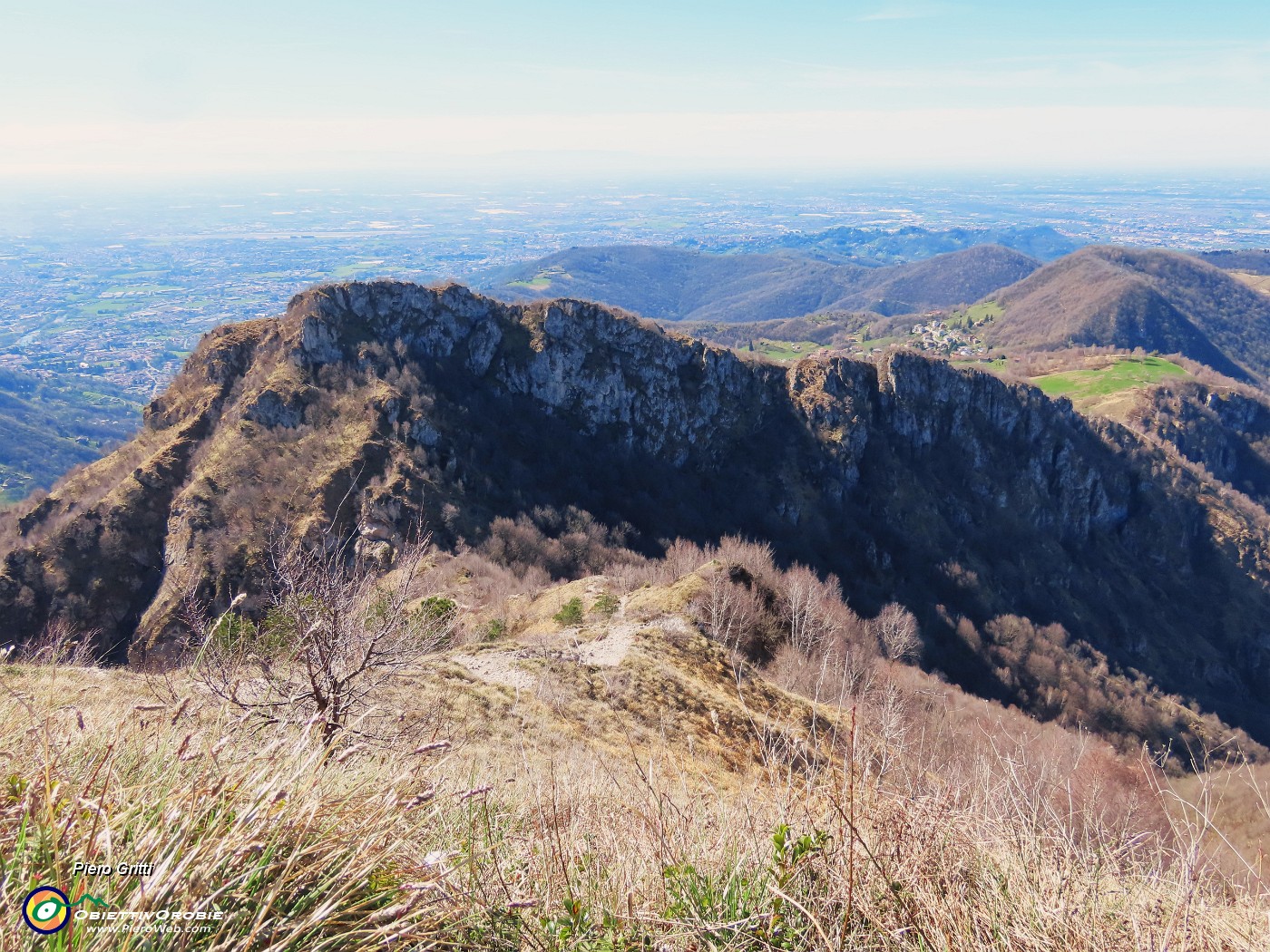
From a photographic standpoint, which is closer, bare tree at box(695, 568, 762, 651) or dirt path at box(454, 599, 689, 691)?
dirt path at box(454, 599, 689, 691)

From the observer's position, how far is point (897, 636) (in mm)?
44938

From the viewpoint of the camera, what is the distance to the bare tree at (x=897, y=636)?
140 ft

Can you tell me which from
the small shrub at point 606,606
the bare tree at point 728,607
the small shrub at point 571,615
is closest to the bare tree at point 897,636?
the bare tree at point 728,607

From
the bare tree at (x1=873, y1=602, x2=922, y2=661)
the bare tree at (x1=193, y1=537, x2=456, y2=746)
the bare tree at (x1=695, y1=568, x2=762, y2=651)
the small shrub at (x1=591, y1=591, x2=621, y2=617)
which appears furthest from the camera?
the bare tree at (x1=873, y1=602, x2=922, y2=661)

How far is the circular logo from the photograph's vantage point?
1.81 metres

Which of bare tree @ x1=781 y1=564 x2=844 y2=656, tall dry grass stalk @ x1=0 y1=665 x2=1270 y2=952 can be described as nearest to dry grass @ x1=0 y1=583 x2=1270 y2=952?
tall dry grass stalk @ x1=0 y1=665 x2=1270 y2=952

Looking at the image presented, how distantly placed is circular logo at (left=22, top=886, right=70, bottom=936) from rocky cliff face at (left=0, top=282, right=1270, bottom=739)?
132 feet

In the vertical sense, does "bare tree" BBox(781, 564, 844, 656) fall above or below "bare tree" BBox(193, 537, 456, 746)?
below

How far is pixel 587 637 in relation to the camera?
23.3 meters

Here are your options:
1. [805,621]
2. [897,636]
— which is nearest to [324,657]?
[805,621]

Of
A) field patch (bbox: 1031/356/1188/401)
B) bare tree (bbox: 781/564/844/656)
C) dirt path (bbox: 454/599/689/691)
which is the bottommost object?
field patch (bbox: 1031/356/1188/401)

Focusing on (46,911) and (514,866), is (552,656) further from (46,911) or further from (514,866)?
(46,911)

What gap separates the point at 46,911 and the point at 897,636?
4913 cm

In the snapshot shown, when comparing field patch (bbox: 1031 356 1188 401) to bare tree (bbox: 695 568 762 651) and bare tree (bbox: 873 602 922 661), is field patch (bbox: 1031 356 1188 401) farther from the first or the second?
bare tree (bbox: 695 568 762 651)
